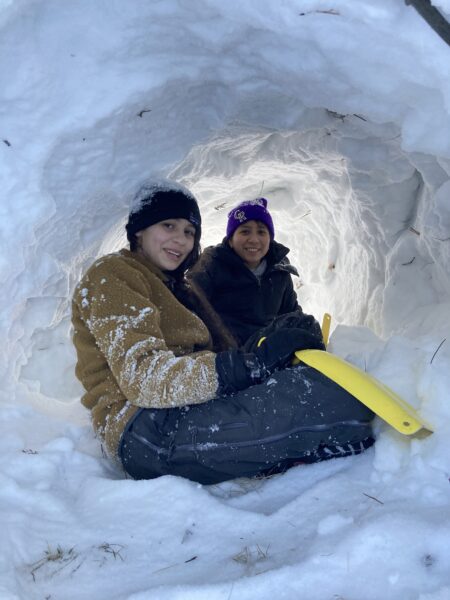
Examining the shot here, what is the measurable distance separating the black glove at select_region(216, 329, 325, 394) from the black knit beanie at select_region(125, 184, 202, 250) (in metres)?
0.96

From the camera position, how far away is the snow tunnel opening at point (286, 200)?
310cm

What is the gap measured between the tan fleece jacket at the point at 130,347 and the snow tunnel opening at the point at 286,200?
64cm

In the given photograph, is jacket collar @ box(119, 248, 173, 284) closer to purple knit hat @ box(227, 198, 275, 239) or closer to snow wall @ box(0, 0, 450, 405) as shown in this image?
snow wall @ box(0, 0, 450, 405)

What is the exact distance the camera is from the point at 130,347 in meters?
2.29

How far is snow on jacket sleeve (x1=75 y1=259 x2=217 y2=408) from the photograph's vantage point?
2.22m

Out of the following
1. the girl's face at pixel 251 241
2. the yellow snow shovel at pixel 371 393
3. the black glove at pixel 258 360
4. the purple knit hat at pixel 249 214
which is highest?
the yellow snow shovel at pixel 371 393

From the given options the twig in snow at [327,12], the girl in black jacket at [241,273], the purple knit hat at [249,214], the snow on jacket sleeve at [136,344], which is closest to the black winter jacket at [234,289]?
the girl in black jacket at [241,273]

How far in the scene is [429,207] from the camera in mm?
3586

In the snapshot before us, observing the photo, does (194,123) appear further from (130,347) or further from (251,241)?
(130,347)

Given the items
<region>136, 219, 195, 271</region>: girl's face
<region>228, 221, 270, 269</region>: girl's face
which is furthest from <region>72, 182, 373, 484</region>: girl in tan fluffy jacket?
<region>228, 221, 270, 269</region>: girl's face

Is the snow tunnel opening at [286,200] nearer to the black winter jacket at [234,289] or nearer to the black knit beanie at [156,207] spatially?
the black knit beanie at [156,207]

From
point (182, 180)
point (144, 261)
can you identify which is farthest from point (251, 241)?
point (144, 261)

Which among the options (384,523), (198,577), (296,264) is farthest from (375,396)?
(296,264)

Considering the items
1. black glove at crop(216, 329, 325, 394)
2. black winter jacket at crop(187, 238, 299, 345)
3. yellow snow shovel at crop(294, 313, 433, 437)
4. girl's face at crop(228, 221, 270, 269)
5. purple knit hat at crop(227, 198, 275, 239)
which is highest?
yellow snow shovel at crop(294, 313, 433, 437)
